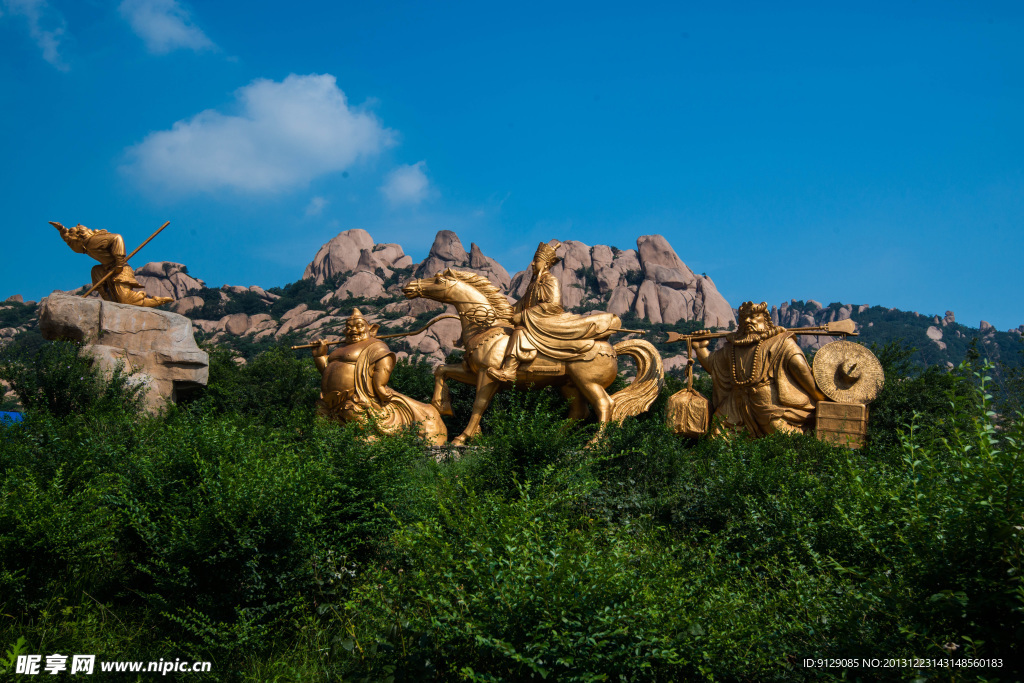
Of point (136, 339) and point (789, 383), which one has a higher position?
point (136, 339)

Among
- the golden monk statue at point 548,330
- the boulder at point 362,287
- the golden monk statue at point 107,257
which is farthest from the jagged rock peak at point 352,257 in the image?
the golden monk statue at point 548,330

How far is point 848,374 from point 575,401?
13.4 feet

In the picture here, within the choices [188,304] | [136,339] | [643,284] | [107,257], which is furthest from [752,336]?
[188,304]

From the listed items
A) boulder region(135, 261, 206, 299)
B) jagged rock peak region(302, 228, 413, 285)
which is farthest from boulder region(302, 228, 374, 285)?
boulder region(135, 261, 206, 299)

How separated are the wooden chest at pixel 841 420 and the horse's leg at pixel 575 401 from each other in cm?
350

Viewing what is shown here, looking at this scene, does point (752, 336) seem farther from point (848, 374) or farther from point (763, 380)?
point (848, 374)

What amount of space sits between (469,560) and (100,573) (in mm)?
3766

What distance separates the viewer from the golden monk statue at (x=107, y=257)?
12.7 m

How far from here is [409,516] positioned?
630cm

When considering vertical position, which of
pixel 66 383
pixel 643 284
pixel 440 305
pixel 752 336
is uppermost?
pixel 643 284

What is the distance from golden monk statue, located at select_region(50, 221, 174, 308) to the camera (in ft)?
41.6

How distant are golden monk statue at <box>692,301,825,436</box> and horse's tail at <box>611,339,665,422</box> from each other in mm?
1085

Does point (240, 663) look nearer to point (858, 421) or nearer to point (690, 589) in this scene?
point (690, 589)

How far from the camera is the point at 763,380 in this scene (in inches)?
430
